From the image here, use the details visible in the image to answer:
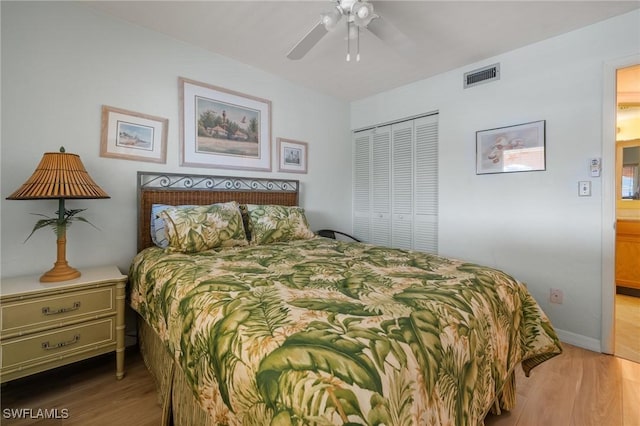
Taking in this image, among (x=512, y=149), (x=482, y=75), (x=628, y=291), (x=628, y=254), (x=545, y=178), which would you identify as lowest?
(x=628, y=291)

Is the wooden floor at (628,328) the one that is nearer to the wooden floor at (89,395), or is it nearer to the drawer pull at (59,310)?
the wooden floor at (89,395)

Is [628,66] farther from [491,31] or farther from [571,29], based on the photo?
[491,31]

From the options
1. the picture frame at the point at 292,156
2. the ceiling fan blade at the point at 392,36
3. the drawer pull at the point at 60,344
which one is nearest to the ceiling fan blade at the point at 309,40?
the ceiling fan blade at the point at 392,36

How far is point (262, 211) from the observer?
255 cm

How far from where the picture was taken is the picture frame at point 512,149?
252 centimetres

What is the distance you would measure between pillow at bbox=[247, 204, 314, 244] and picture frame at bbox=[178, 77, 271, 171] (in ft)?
2.16

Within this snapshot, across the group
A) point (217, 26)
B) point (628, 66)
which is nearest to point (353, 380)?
point (217, 26)

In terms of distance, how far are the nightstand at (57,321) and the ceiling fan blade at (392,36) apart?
2.50 m

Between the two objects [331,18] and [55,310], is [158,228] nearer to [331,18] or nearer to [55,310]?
[55,310]

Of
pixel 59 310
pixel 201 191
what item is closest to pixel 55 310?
pixel 59 310

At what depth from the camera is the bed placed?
2.27ft

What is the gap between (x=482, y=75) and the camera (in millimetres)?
2818

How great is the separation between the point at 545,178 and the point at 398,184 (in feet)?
4.87

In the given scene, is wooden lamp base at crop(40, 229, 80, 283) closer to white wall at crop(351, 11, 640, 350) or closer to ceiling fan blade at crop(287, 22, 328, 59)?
ceiling fan blade at crop(287, 22, 328, 59)
